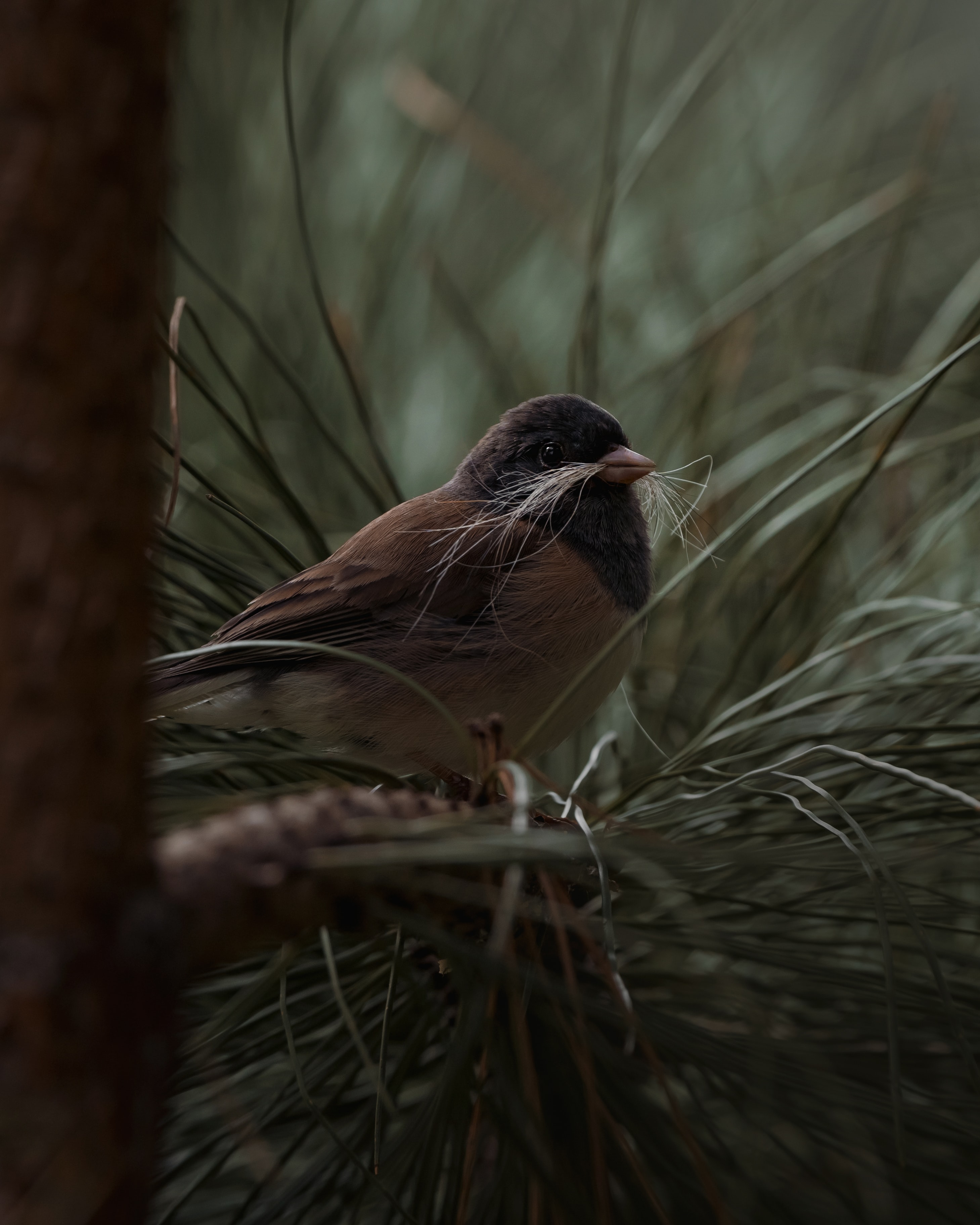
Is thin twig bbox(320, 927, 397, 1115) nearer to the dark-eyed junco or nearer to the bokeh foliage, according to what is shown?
the bokeh foliage

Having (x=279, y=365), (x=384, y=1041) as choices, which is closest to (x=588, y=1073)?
(x=384, y=1041)

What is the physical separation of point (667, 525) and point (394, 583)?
332mm

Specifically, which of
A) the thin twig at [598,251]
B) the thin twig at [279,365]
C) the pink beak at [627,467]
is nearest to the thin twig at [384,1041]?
the thin twig at [279,365]

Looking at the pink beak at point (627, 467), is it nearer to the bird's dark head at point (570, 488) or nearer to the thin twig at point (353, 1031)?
the bird's dark head at point (570, 488)

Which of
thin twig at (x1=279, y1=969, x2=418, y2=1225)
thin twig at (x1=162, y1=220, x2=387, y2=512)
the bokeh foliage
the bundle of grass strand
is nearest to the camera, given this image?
thin twig at (x1=279, y1=969, x2=418, y2=1225)

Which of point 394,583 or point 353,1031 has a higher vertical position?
point 394,583

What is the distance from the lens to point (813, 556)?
2.83 ft

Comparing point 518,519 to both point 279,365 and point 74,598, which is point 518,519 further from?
point 74,598

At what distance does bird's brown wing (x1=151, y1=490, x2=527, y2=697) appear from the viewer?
1.22 m

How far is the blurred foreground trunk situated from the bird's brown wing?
734 millimetres

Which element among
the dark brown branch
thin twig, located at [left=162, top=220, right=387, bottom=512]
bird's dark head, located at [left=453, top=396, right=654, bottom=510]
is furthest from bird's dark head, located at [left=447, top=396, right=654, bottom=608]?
the dark brown branch

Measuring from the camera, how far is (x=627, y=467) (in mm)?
1184

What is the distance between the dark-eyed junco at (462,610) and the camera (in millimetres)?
1256

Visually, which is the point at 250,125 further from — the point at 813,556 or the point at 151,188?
the point at 151,188
